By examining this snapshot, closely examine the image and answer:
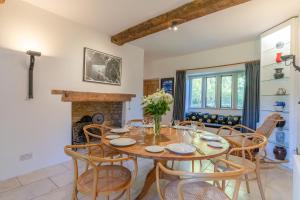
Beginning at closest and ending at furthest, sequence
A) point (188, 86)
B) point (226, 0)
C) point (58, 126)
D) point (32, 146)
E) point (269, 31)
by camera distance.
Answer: point (226, 0), point (32, 146), point (58, 126), point (269, 31), point (188, 86)

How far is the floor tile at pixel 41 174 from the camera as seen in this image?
2326 millimetres

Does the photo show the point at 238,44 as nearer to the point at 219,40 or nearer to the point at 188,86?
the point at 219,40

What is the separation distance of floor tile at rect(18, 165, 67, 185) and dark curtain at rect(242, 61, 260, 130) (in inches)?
157

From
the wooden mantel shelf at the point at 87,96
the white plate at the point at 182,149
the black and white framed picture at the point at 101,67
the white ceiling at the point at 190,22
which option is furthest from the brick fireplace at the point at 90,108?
the white plate at the point at 182,149

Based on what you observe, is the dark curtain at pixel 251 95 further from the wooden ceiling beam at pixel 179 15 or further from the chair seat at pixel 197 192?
the chair seat at pixel 197 192

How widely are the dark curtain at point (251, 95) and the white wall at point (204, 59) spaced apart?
0.29m

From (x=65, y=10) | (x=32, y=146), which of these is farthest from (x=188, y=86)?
(x=32, y=146)

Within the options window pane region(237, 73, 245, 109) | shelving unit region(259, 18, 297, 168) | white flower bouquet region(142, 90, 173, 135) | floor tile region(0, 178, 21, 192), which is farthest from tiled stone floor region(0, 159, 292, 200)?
window pane region(237, 73, 245, 109)

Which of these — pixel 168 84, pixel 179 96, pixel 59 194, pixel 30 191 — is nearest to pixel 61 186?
pixel 59 194

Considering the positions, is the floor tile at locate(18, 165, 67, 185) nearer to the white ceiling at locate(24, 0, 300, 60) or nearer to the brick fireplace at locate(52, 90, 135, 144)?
the brick fireplace at locate(52, 90, 135, 144)

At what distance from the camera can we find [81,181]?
145cm

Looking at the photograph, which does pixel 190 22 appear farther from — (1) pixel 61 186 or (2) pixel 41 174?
(2) pixel 41 174

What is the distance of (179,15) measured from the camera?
263 centimetres

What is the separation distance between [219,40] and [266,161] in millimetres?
2796
